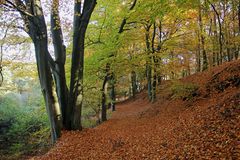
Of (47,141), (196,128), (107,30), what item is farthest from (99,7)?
(196,128)

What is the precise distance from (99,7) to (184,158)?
13.1 metres

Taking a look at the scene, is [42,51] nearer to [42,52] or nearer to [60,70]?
[42,52]

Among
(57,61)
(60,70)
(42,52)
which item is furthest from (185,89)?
(42,52)

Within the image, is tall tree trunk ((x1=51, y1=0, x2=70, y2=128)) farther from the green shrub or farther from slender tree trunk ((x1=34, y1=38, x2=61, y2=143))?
the green shrub

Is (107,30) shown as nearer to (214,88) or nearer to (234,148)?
(214,88)

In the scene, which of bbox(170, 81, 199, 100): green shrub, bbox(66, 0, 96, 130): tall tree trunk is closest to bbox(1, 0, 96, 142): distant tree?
bbox(66, 0, 96, 130): tall tree trunk

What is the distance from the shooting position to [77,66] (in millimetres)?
10766

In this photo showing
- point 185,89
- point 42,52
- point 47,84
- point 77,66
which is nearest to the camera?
point 42,52

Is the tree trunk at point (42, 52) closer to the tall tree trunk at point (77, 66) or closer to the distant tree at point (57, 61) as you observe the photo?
the distant tree at point (57, 61)

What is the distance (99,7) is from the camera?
16375 mm

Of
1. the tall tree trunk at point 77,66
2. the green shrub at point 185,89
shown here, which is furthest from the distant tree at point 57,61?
the green shrub at point 185,89

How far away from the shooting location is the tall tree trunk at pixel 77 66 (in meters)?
10.3

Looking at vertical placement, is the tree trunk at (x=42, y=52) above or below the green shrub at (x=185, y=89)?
above

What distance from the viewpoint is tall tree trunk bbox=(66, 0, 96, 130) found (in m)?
10.3
